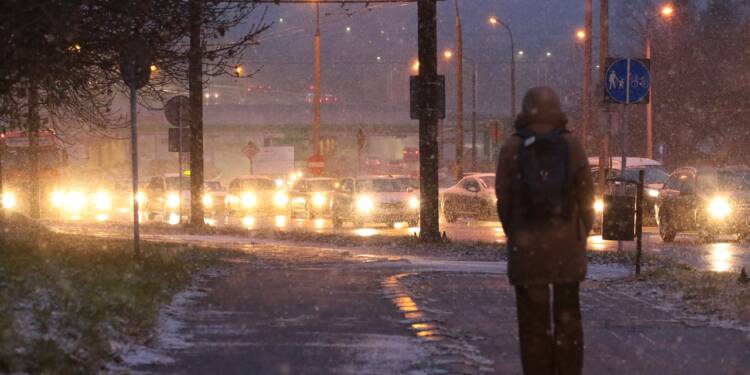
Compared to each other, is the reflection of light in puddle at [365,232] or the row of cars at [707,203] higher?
the row of cars at [707,203]

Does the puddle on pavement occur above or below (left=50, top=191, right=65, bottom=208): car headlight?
below

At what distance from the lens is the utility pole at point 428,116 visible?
20703 mm

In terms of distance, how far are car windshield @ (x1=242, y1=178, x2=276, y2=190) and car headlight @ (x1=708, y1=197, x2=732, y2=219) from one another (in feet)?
83.4

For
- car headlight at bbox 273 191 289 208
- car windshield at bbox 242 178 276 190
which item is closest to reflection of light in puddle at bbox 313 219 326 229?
car headlight at bbox 273 191 289 208

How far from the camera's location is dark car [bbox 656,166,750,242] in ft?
79.2

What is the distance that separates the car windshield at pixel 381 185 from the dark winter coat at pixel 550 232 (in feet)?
89.5

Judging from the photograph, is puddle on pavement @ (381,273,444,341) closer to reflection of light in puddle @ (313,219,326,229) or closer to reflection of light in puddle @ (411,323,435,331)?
reflection of light in puddle @ (411,323,435,331)

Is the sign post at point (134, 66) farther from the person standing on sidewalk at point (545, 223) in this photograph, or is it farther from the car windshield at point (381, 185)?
the car windshield at point (381, 185)

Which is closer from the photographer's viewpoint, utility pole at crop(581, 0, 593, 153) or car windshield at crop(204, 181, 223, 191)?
utility pole at crop(581, 0, 593, 153)

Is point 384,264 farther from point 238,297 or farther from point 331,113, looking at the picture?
point 331,113

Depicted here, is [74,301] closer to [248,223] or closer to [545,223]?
[545,223]

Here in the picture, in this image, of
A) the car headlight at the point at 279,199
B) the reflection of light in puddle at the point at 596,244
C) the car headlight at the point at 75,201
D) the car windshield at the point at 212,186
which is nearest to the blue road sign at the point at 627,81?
the reflection of light in puddle at the point at 596,244

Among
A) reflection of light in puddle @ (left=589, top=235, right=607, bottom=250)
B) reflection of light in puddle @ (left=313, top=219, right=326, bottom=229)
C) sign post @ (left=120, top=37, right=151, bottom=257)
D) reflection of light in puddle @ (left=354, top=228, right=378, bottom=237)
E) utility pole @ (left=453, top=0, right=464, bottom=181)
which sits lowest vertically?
reflection of light in puddle @ (left=589, top=235, right=607, bottom=250)

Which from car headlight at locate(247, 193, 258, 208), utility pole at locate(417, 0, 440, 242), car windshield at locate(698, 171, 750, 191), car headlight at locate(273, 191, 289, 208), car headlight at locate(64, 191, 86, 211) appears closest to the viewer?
utility pole at locate(417, 0, 440, 242)
